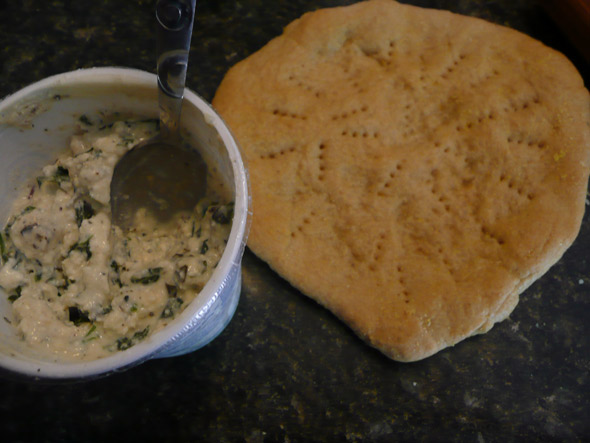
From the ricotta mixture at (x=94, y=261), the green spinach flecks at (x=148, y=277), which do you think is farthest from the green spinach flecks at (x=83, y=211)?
the green spinach flecks at (x=148, y=277)

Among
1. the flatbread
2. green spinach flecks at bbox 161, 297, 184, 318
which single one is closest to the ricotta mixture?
green spinach flecks at bbox 161, 297, 184, 318

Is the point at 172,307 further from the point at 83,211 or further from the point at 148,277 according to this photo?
the point at 83,211

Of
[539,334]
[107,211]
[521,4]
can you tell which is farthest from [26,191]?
[521,4]

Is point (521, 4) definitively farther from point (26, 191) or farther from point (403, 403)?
point (26, 191)

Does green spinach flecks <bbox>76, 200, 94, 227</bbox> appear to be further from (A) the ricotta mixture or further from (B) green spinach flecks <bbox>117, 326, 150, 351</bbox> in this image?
(B) green spinach flecks <bbox>117, 326, 150, 351</bbox>

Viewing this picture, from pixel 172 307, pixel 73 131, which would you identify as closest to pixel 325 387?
pixel 172 307

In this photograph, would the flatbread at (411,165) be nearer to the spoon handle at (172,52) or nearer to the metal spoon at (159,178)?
the metal spoon at (159,178)
